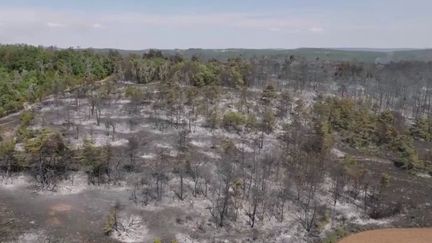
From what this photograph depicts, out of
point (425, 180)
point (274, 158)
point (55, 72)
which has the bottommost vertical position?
point (425, 180)

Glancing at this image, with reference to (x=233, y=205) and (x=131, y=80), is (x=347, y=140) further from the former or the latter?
(x=131, y=80)

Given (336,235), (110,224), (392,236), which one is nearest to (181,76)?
(110,224)

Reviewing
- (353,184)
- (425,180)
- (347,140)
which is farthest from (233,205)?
(347,140)

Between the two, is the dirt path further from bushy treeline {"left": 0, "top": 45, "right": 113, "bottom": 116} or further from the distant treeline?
bushy treeline {"left": 0, "top": 45, "right": 113, "bottom": 116}

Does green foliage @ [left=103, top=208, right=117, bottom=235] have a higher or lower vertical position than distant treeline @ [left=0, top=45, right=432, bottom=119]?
lower

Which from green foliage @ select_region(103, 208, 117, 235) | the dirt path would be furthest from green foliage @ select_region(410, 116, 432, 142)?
green foliage @ select_region(103, 208, 117, 235)

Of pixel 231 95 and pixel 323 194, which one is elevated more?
pixel 231 95

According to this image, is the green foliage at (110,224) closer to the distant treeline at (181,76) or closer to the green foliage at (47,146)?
the green foliage at (47,146)
